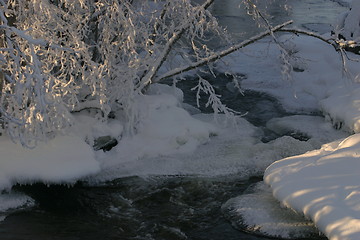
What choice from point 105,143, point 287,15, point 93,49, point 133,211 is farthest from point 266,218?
point 287,15

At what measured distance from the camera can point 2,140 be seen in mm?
8078

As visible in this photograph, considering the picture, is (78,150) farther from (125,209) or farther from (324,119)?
(324,119)

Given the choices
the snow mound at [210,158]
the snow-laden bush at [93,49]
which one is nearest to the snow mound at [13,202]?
the snow-laden bush at [93,49]

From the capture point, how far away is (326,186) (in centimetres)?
638

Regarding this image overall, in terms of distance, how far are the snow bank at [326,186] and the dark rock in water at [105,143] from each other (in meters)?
3.10

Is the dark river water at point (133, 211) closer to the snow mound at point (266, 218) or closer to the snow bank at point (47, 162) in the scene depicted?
the snow mound at point (266, 218)

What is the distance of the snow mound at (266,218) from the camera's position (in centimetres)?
636

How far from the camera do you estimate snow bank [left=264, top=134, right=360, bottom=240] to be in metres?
5.66

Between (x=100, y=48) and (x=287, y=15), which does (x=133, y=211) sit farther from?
(x=287, y=15)

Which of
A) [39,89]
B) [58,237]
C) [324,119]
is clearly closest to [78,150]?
[58,237]

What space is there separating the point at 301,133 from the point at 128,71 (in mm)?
3860

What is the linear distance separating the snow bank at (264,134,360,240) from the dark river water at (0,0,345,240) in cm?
74

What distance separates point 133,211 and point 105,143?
2020mm

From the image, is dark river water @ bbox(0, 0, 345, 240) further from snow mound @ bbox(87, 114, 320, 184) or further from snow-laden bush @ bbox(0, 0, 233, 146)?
snow-laden bush @ bbox(0, 0, 233, 146)
